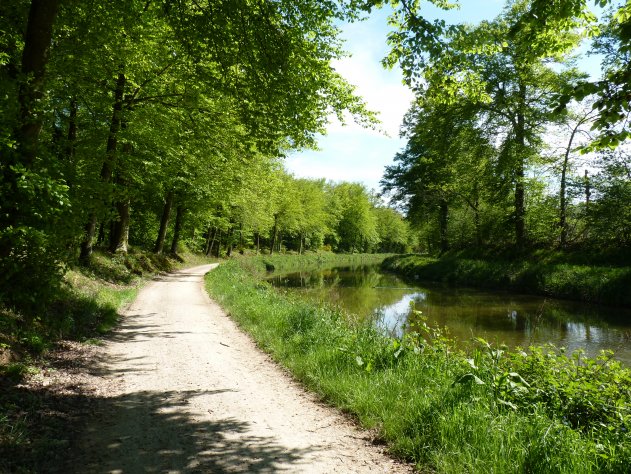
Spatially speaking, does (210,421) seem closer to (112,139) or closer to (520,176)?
(112,139)

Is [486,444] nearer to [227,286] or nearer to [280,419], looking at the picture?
[280,419]

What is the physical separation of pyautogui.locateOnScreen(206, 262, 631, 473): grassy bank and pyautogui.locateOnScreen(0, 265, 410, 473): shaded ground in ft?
1.24

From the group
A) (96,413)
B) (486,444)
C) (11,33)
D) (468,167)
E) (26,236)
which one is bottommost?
(96,413)

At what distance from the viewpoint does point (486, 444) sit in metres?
3.99

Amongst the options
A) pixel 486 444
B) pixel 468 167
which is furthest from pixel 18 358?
pixel 468 167

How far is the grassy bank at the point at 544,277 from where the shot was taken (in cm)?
1664

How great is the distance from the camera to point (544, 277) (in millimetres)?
20031

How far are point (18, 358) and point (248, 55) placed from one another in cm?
703

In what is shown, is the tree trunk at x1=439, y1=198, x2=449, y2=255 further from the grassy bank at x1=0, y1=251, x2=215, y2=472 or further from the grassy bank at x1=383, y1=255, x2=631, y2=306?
the grassy bank at x1=0, y1=251, x2=215, y2=472

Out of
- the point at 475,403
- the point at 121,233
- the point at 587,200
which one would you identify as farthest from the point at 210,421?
the point at 587,200

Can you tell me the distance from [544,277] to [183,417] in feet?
64.0

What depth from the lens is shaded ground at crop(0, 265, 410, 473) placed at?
4207mm

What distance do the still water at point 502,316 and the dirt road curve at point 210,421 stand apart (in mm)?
2929

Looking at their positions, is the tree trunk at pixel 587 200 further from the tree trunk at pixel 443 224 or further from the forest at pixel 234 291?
the tree trunk at pixel 443 224
